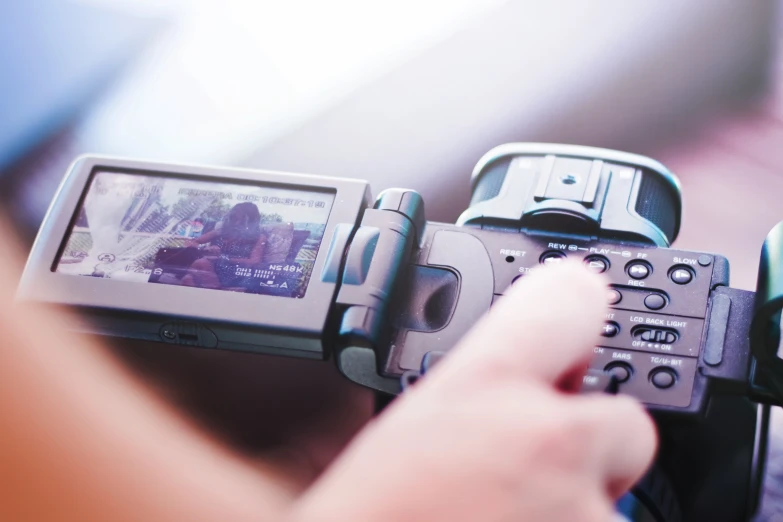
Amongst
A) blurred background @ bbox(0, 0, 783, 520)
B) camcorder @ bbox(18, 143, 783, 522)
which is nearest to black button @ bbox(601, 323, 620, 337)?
camcorder @ bbox(18, 143, 783, 522)

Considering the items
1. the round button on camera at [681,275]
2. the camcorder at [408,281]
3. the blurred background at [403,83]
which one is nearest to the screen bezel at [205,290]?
the camcorder at [408,281]

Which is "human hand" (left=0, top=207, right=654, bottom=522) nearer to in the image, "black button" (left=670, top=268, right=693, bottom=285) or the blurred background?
"black button" (left=670, top=268, right=693, bottom=285)

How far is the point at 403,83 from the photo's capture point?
50.4 inches

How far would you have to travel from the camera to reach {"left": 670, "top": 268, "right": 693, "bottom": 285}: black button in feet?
2.23

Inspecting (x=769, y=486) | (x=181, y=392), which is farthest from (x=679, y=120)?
(x=181, y=392)

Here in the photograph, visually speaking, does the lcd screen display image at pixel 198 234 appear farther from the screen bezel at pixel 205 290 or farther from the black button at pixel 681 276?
the black button at pixel 681 276

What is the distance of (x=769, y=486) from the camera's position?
905 mm

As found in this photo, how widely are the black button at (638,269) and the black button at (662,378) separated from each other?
8 centimetres

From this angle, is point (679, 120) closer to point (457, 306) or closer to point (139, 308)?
point (457, 306)

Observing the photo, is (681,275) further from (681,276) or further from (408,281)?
(408,281)

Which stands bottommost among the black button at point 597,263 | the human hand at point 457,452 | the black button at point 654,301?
the human hand at point 457,452

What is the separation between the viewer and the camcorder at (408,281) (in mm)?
641

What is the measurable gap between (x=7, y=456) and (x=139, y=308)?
0.28m

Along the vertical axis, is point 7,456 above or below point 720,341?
below
